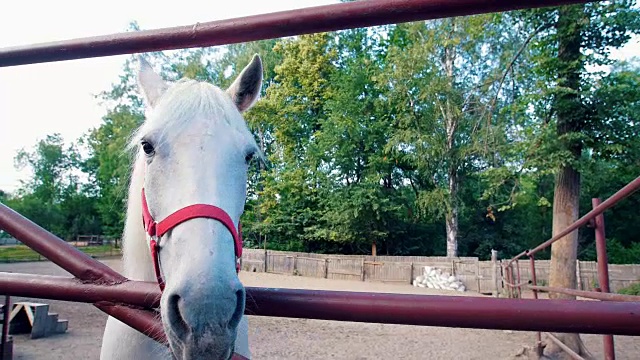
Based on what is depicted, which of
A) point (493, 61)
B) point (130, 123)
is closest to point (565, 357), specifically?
point (493, 61)

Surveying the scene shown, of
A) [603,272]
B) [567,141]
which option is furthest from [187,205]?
[567,141]

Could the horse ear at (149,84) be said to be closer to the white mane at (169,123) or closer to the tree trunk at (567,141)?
the white mane at (169,123)

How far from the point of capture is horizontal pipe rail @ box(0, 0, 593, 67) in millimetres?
1066

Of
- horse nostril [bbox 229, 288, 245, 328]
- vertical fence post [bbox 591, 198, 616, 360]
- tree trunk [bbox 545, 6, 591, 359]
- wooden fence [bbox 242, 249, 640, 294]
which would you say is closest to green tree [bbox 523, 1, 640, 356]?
tree trunk [bbox 545, 6, 591, 359]

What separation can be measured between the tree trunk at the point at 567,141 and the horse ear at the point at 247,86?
28.3ft

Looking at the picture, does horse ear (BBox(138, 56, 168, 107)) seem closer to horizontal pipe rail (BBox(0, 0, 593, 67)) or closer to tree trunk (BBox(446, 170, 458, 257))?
horizontal pipe rail (BBox(0, 0, 593, 67))

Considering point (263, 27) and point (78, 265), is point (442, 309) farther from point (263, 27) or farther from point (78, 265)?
point (78, 265)

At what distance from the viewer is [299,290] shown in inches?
44.3

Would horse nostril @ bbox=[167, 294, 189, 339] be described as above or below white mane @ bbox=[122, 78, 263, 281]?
below

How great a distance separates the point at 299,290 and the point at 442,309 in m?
0.41

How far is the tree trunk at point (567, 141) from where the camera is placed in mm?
8195

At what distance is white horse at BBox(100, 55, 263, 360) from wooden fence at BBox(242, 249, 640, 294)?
16.3m

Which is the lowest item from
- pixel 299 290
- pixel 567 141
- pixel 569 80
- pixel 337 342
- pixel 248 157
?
pixel 337 342

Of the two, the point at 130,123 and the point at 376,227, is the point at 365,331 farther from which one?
the point at 130,123
